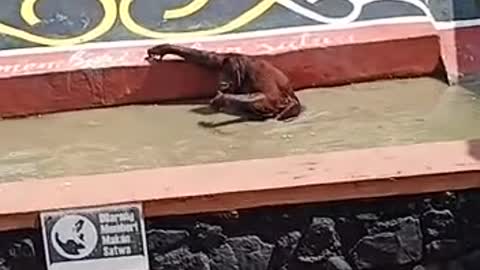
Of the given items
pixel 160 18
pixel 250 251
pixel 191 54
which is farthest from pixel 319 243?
pixel 160 18

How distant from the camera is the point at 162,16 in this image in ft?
17.6

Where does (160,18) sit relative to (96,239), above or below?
above

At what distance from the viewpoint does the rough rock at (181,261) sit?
4.09m

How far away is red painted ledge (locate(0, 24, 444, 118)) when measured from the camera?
5.18 metres

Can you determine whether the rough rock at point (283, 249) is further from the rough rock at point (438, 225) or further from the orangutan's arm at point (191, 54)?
the orangutan's arm at point (191, 54)

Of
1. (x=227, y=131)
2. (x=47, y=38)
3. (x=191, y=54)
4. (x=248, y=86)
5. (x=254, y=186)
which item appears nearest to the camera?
(x=254, y=186)

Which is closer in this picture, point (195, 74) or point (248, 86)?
point (248, 86)

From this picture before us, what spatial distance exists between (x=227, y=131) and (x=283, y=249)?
765 millimetres

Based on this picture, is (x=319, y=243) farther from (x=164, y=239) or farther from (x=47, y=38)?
(x=47, y=38)

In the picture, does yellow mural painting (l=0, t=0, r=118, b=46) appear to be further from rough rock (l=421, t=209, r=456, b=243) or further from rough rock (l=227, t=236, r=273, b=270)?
rough rock (l=421, t=209, r=456, b=243)

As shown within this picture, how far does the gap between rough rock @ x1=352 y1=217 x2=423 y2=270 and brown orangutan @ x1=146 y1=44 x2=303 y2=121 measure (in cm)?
86

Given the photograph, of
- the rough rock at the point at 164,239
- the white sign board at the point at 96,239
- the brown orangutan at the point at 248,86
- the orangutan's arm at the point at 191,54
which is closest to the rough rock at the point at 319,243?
the rough rock at the point at 164,239

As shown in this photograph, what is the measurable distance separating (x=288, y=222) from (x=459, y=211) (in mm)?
536

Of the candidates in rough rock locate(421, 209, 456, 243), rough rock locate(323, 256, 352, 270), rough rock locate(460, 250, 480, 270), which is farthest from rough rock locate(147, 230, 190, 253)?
rough rock locate(460, 250, 480, 270)
